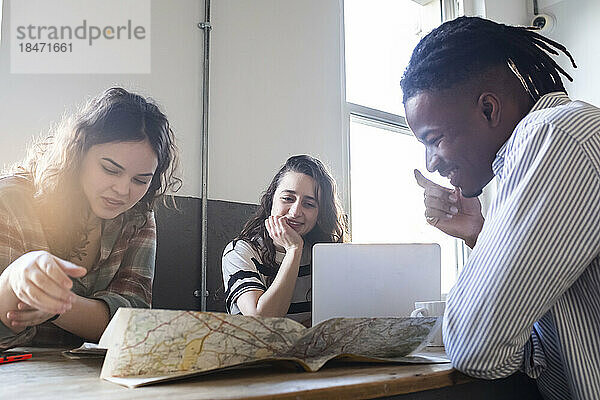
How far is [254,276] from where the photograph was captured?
1540 millimetres

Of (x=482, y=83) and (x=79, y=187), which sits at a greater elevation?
(x=482, y=83)

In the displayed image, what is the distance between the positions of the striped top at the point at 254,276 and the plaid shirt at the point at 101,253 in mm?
230

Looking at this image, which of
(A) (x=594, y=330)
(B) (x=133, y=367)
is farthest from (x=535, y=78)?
(B) (x=133, y=367)

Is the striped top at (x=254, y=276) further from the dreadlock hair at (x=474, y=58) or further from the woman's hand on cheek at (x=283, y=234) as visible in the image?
the dreadlock hair at (x=474, y=58)

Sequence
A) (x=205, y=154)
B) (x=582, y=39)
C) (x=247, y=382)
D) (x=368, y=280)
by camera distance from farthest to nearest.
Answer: (x=582, y=39)
(x=205, y=154)
(x=368, y=280)
(x=247, y=382)

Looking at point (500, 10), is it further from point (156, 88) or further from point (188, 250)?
point (188, 250)

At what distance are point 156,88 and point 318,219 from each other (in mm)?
603

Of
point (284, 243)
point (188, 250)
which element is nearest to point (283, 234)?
point (284, 243)

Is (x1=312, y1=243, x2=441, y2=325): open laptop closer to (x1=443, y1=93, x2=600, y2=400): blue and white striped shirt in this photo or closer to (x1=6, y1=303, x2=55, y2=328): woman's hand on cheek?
(x1=443, y1=93, x2=600, y2=400): blue and white striped shirt

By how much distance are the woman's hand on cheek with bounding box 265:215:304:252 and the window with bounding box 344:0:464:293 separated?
773 mm

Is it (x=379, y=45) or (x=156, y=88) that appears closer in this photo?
(x=156, y=88)

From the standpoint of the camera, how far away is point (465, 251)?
2.86m

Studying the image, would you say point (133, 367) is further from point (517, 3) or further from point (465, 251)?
point (517, 3)

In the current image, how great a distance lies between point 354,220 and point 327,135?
1.18 feet
